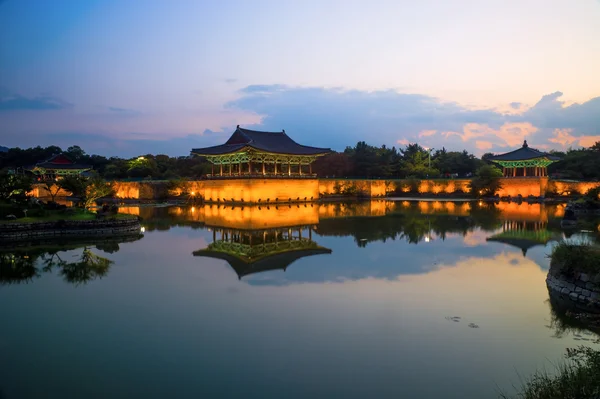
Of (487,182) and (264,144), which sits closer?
(264,144)

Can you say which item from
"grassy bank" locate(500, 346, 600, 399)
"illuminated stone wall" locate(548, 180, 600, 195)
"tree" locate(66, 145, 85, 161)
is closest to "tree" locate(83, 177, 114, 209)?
"grassy bank" locate(500, 346, 600, 399)

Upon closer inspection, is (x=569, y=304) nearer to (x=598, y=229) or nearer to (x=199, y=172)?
(x=598, y=229)

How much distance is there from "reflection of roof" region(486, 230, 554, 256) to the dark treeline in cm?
2958

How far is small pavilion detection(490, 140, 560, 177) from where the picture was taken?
38.4 meters

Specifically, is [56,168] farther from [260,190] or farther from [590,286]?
[590,286]

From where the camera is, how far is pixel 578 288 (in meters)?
7.45

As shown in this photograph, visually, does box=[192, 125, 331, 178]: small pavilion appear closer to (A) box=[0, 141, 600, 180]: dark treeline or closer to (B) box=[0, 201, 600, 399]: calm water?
(A) box=[0, 141, 600, 180]: dark treeline

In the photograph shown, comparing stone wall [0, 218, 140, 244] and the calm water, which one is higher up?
stone wall [0, 218, 140, 244]

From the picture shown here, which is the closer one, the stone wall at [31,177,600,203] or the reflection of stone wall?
the reflection of stone wall

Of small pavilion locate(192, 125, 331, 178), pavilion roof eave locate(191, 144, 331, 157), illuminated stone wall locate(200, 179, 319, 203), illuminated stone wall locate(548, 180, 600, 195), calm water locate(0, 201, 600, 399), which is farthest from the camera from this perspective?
illuminated stone wall locate(548, 180, 600, 195)

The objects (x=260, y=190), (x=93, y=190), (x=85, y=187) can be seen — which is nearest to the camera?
(x=93, y=190)

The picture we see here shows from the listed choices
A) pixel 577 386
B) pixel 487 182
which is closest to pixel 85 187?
pixel 577 386

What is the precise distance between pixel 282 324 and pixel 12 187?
17071 millimetres

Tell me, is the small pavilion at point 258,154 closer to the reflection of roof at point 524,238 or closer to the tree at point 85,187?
the tree at point 85,187
